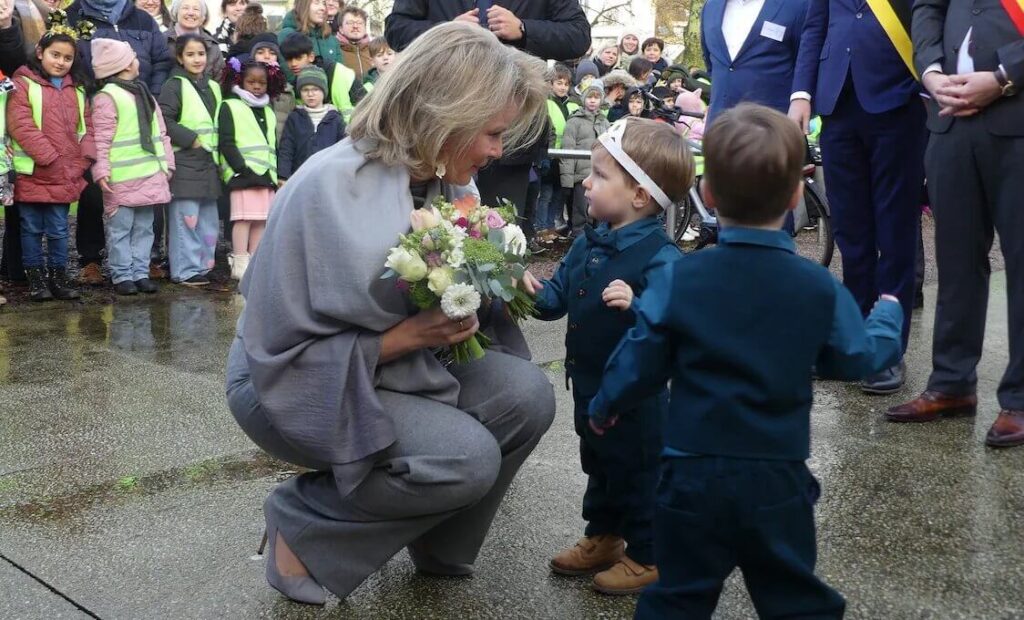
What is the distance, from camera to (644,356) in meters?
2.60

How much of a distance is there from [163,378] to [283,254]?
2.79 m

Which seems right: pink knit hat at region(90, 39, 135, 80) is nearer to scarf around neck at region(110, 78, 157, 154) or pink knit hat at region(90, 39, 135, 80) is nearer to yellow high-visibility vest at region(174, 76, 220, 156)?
scarf around neck at region(110, 78, 157, 154)

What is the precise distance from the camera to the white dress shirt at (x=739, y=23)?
582 cm

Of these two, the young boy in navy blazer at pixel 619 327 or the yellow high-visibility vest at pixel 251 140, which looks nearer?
the young boy in navy blazer at pixel 619 327

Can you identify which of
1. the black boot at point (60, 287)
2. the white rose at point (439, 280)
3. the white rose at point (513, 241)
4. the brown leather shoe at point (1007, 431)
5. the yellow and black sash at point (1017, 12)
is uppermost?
the yellow and black sash at point (1017, 12)

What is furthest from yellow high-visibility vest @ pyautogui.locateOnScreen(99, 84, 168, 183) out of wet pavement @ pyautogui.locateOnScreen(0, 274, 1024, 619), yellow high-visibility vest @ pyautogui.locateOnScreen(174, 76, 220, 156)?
wet pavement @ pyautogui.locateOnScreen(0, 274, 1024, 619)

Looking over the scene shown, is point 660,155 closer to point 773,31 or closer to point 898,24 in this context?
point 898,24

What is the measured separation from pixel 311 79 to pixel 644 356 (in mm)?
6689

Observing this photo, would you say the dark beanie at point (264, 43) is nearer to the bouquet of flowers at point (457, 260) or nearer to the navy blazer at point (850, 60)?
the navy blazer at point (850, 60)

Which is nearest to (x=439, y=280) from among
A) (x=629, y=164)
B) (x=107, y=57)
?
(x=629, y=164)

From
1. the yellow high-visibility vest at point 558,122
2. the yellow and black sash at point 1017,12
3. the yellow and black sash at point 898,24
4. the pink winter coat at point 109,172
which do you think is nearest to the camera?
the yellow and black sash at point 1017,12

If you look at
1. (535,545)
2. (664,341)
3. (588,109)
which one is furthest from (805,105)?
(588,109)

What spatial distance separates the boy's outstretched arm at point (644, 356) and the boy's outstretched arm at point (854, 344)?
344 mm

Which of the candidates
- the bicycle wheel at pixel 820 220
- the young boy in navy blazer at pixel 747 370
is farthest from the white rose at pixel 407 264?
the bicycle wheel at pixel 820 220
